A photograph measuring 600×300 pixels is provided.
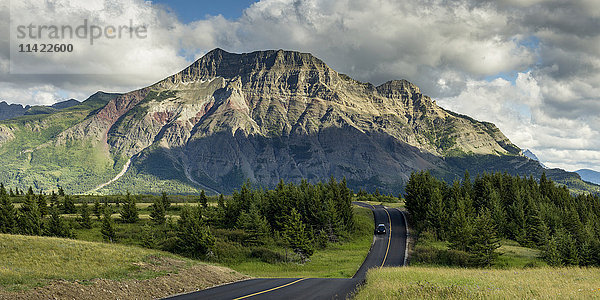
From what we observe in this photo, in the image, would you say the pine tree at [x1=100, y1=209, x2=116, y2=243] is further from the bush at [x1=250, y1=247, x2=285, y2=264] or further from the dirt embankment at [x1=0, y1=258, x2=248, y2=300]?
the dirt embankment at [x1=0, y1=258, x2=248, y2=300]

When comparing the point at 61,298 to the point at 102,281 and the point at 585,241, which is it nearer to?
the point at 102,281

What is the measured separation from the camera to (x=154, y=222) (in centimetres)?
7838

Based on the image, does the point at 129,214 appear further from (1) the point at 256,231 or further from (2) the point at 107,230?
(1) the point at 256,231

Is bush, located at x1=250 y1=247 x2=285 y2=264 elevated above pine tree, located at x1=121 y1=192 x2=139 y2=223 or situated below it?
below

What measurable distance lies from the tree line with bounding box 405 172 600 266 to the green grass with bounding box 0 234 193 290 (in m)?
44.2

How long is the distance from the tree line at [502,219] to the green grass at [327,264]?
14.6 m

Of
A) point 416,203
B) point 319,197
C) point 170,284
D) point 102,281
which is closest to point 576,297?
point 170,284

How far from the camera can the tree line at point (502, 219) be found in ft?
175

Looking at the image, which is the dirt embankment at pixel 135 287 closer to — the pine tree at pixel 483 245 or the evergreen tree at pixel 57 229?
the pine tree at pixel 483 245

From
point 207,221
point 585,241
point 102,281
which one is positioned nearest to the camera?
point 102,281

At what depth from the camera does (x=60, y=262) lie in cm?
2948

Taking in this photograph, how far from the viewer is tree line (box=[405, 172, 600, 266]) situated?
53438mm

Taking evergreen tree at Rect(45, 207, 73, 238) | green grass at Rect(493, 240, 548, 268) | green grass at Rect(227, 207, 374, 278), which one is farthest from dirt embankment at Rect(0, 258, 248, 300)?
green grass at Rect(493, 240, 548, 268)

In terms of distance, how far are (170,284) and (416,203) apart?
7261 centimetres
